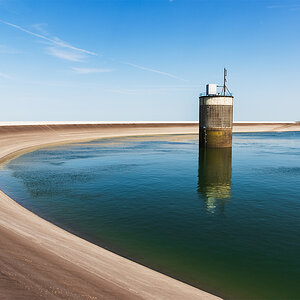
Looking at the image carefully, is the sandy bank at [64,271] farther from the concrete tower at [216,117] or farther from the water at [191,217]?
the concrete tower at [216,117]

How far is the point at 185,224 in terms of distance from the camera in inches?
675

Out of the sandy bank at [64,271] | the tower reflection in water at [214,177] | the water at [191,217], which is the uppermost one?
the sandy bank at [64,271]

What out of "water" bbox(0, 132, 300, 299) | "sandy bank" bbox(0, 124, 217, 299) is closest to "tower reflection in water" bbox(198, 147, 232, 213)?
"water" bbox(0, 132, 300, 299)

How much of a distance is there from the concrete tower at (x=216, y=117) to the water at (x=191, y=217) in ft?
66.1

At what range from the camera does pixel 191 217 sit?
60.8ft

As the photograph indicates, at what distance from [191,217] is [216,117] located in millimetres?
40594

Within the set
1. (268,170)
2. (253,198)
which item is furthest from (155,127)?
(253,198)

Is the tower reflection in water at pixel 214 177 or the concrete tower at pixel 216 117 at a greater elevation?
the concrete tower at pixel 216 117

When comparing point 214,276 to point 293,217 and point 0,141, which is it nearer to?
point 293,217

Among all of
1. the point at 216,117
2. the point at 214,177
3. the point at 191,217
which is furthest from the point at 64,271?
the point at 216,117

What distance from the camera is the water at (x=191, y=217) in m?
11.6

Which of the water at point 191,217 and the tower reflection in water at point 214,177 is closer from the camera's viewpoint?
the water at point 191,217

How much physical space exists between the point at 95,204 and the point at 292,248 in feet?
46.0

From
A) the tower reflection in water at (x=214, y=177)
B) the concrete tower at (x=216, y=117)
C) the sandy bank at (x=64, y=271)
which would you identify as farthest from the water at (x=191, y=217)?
the concrete tower at (x=216, y=117)
